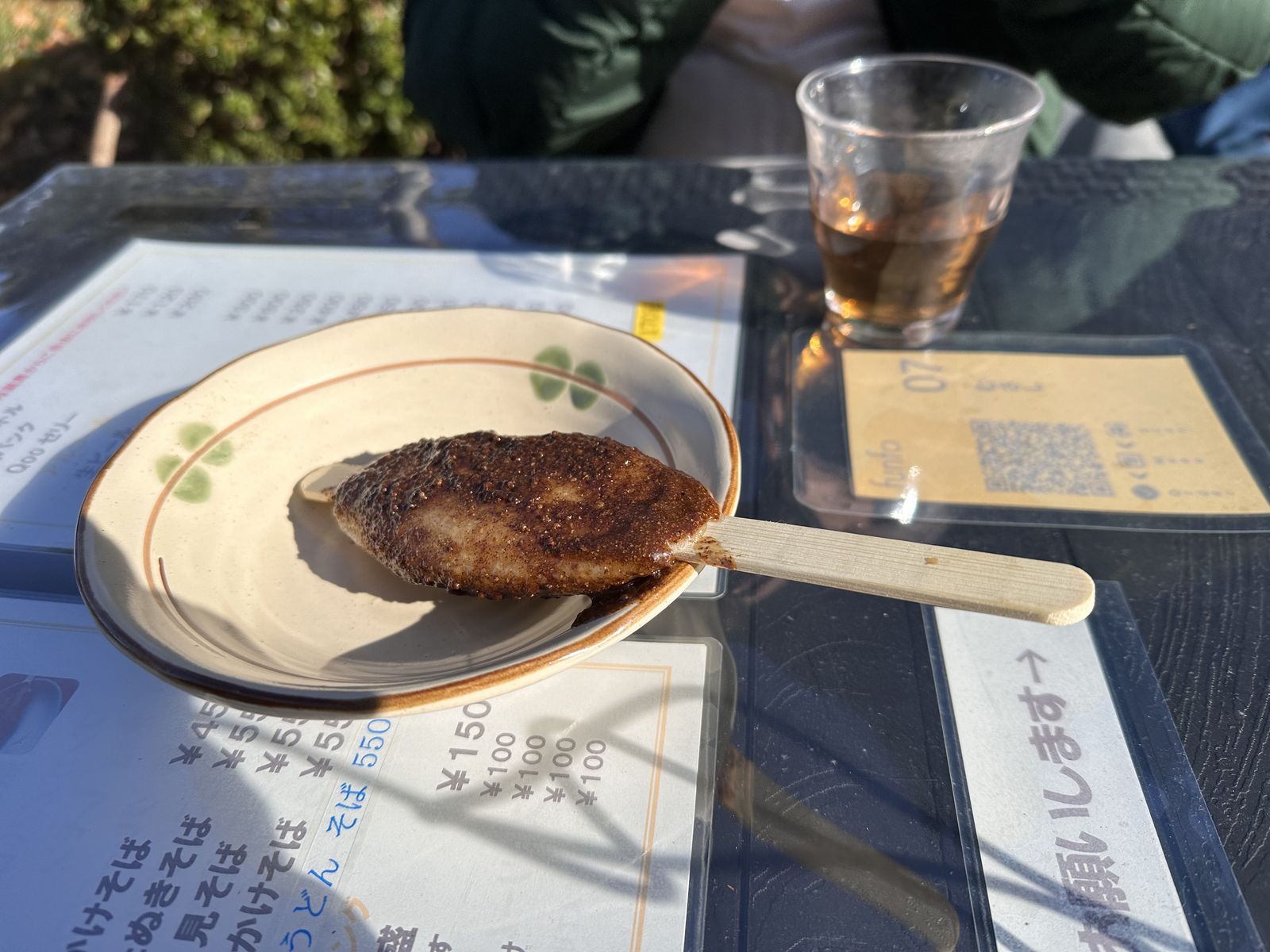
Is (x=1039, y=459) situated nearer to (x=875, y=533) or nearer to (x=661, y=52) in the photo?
(x=875, y=533)

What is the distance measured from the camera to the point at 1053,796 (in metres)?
0.60

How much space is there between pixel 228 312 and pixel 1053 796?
109 centimetres

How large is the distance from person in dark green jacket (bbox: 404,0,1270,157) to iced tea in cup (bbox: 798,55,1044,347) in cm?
38

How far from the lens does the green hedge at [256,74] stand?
2629mm

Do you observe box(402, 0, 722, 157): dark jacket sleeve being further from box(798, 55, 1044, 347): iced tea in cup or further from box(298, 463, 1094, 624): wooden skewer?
box(298, 463, 1094, 624): wooden skewer

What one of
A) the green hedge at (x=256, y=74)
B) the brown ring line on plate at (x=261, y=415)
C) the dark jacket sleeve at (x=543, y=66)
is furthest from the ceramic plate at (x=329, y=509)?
the green hedge at (x=256, y=74)

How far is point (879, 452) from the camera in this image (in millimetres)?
902

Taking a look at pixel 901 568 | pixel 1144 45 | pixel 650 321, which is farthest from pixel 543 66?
pixel 901 568

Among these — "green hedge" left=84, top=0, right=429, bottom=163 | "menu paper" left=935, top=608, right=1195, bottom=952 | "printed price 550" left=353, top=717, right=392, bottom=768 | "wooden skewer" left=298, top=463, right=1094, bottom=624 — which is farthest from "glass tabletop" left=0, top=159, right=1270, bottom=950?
"green hedge" left=84, top=0, right=429, bottom=163

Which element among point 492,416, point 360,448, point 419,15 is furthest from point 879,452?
point 419,15

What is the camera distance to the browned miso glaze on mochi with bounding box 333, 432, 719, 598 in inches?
25.1

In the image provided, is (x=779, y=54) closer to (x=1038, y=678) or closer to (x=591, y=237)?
(x=591, y=237)

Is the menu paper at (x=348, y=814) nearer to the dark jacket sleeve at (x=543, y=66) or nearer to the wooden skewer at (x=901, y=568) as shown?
the wooden skewer at (x=901, y=568)

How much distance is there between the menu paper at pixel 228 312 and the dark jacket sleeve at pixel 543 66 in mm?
454
